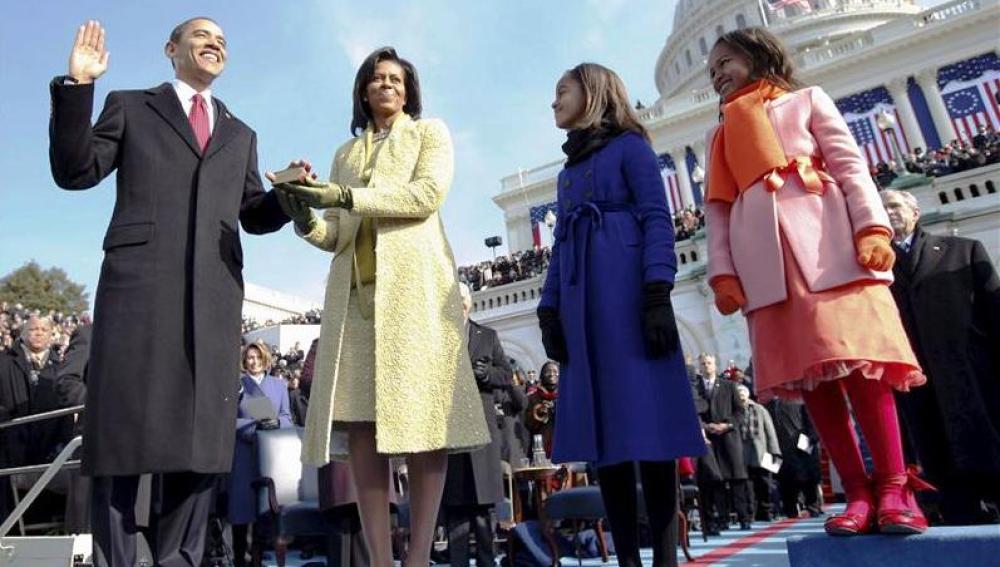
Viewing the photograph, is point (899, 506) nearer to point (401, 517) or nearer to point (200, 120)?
point (200, 120)

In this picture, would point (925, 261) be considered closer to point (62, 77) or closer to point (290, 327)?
point (62, 77)

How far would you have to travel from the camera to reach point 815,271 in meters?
1.93

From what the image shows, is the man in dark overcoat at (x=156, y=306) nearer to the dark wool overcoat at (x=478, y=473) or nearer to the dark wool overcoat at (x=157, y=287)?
the dark wool overcoat at (x=157, y=287)

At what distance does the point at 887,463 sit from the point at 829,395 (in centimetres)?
25

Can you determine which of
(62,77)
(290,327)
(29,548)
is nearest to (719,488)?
(29,548)

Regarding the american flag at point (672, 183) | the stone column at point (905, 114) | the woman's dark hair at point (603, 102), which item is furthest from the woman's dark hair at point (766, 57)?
the stone column at point (905, 114)

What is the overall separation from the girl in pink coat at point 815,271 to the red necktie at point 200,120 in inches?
66.6

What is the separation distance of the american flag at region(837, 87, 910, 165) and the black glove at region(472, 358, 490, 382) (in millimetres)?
25926

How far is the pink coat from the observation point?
1929 millimetres

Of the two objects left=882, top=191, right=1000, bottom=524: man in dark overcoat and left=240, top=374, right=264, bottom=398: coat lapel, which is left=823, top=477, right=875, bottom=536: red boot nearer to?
left=882, top=191, right=1000, bottom=524: man in dark overcoat

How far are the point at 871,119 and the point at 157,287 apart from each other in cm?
3171

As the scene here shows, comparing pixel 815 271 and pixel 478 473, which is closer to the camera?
pixel 815 271

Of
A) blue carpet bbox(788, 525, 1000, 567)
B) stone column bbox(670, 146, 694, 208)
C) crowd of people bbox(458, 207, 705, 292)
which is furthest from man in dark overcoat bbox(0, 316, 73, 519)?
stone column bbox(670, 146, 694, 208)

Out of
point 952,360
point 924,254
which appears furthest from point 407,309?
point 924,254
